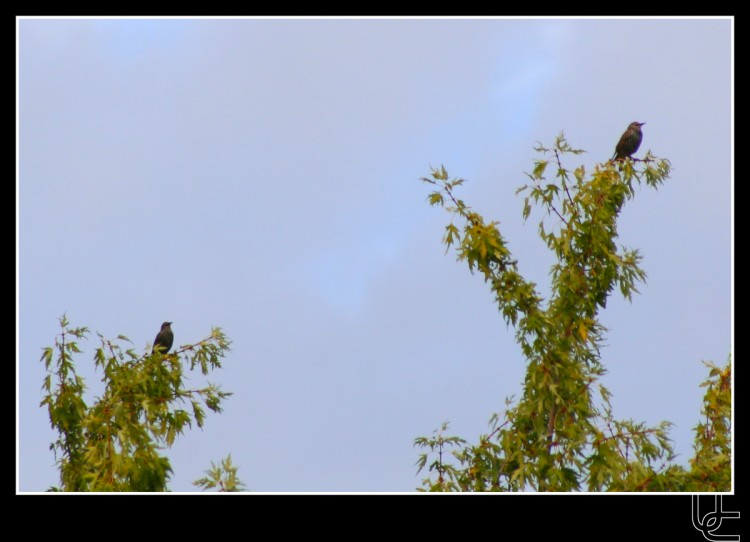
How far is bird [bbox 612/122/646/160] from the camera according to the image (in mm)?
13547

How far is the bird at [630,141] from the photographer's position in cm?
1355

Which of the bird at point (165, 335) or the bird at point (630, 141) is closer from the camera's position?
the bird at point (630, 141)

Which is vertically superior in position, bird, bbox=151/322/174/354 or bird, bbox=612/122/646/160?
bird, bbox=612/122/646/160

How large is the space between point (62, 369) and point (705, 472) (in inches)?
248

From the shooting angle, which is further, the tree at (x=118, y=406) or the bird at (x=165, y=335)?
the bird at (x=165, y=335)

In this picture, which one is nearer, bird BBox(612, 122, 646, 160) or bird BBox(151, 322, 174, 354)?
bird BBox(612, 122, 646, 160)

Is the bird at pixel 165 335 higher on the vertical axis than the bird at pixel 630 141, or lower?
lower

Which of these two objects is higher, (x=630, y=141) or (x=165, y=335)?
(x=630, y=141)

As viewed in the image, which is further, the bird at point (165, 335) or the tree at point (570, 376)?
the bird at point (165, 335)

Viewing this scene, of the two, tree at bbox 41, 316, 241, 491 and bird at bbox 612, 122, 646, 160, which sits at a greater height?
bird at bbox 612, 122, 646, 160

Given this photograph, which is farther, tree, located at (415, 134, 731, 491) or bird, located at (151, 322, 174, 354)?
bird, located at (151, 322, 174, 354)

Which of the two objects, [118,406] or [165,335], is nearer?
[118,406]

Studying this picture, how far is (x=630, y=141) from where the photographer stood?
13703 millimetres
